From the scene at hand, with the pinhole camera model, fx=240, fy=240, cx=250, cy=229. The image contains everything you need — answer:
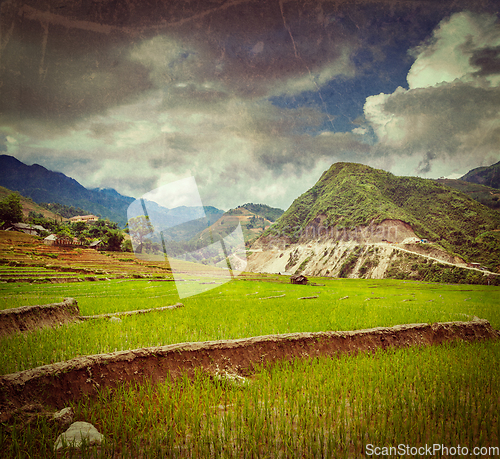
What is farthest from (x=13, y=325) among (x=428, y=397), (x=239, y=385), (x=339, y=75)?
(x=339, y=75)

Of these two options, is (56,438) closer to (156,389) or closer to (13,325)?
(156,389)

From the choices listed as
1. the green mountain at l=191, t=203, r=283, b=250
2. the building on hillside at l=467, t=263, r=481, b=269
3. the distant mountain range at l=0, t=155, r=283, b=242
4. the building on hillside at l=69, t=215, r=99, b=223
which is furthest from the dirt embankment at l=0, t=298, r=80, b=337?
the green mountain at l=191, t=203, r=283, b=250

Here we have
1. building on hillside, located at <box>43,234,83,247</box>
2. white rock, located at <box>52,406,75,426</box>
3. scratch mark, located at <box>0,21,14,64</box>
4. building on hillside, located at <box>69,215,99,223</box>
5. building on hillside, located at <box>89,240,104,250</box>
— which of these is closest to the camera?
white rock, located at <box>52,406,75,426</box>

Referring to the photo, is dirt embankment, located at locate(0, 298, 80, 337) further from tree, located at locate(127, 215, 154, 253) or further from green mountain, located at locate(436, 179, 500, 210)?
green mountain, located at locate(436, 179, 500, 210)

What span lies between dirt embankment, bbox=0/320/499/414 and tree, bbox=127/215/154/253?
10766mm

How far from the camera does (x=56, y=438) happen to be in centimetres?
219

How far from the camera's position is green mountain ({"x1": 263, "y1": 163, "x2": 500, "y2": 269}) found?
70.0 ft

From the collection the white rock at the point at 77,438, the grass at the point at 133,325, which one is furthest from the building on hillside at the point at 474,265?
the white rock at the point at 77,438

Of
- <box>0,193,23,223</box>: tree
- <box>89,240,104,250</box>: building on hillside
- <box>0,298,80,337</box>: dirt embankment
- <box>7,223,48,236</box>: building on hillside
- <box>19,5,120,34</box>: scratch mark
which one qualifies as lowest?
<box>0,298,80,337</box>: dirt embankment

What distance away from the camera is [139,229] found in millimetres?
14477

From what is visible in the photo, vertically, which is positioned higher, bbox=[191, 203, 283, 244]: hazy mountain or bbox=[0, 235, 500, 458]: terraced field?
bbox=[191, 203, 283, 244]: hazy mountain

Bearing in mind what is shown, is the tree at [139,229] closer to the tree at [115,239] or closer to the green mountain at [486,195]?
the tree at [115,239]

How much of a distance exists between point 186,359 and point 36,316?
14.7 ft

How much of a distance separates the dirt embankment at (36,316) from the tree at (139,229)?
730cm
